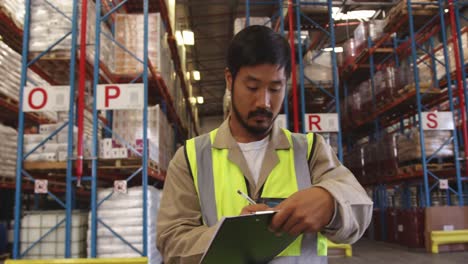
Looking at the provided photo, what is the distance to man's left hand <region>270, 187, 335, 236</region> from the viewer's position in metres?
1.06

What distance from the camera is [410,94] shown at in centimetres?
953

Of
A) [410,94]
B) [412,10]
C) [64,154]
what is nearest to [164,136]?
[64,154]

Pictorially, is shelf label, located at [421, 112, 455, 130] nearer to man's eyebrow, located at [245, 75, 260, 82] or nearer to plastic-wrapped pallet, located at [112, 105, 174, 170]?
plastic-wrapped pallet, located at [112, 105, 174, 170]

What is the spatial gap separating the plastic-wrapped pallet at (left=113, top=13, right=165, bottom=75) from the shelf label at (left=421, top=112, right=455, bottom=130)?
208 inches

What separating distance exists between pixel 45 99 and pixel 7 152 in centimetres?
273

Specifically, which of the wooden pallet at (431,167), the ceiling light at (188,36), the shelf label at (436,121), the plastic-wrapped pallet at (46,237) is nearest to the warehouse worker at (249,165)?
the plastic-wrapped pallet at (46,237)

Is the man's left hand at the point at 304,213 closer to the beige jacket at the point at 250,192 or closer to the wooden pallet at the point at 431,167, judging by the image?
the beige jacket at the point at 250,192

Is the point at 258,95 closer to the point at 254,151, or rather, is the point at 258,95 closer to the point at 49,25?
the point at 254,151

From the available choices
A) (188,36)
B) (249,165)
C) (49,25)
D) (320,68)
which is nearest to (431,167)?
(320,68)

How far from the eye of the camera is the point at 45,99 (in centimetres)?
586

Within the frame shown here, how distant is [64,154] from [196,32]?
41.0 feet

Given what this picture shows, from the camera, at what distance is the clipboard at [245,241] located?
102 cm

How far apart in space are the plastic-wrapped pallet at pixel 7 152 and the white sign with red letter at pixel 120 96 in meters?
3.09

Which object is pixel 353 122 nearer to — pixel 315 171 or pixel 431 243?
pixel 431 243
